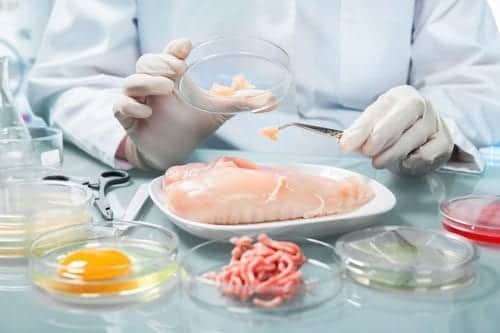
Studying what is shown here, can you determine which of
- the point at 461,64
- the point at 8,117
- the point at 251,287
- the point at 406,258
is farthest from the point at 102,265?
the point at 461,64

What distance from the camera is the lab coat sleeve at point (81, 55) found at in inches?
65.5

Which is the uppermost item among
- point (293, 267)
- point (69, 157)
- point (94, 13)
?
point (94, 13)

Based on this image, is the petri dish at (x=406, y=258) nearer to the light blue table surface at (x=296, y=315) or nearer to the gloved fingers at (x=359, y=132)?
the light blue table surface at (x=296, y=315)

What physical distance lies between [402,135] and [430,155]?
0.27 ft

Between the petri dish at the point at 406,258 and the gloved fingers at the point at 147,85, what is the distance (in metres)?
0.46

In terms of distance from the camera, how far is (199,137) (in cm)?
142

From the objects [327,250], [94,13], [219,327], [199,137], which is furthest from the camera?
[94,13]

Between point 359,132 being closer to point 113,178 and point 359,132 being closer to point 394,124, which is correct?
point 394,124

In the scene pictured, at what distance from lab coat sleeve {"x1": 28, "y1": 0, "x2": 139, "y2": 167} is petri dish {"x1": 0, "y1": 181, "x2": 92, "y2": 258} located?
0.52 meters

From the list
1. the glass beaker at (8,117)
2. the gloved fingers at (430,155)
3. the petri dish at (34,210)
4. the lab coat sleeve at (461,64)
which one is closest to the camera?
the petri dish at (34,210)

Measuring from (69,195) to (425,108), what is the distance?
0.63 m

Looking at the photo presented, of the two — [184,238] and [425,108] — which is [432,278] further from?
[425,108]

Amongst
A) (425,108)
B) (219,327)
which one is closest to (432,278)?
(219,327)

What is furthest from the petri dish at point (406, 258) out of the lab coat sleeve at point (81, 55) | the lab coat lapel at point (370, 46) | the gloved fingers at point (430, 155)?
the lab coat sleeve at point (81, 55)
